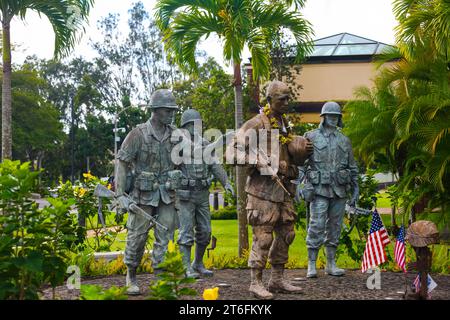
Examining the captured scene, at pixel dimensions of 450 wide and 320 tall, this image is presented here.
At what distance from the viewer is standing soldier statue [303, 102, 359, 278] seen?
8.74 m

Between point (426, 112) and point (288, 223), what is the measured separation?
224 inches

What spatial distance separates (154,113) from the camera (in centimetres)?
760

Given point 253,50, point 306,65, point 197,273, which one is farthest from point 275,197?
point 306,65

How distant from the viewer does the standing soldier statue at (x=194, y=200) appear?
353 inches

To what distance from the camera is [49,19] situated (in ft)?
39.7

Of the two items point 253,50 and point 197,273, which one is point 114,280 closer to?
point 197,273

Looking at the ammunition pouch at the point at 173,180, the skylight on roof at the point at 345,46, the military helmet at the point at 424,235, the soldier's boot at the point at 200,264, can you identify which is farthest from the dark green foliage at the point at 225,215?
the military helmet at the point at 424,235

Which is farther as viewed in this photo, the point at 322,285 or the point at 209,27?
the point at 209,27

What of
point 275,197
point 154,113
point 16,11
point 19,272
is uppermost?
point 16,11

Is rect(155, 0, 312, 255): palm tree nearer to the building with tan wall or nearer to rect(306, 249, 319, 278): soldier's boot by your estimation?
rect(306, 249, 319, 278): soldier's boot

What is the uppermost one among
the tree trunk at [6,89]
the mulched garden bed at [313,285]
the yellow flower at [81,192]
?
the tree trunk at [6,89]

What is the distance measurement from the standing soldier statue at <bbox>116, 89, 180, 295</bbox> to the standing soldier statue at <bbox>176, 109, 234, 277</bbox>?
1.36 m

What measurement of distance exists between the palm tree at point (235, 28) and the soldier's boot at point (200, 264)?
2.33 metres

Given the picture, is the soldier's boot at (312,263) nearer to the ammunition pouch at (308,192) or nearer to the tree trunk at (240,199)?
the ammunition pouch at (308,192)
